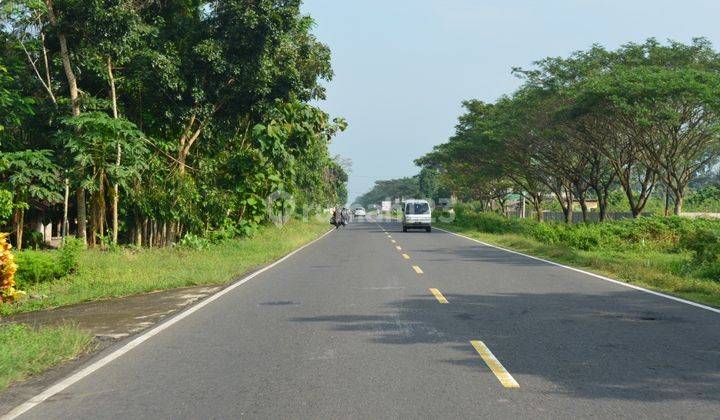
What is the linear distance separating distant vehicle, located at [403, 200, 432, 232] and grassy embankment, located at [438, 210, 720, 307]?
7467 millimetres

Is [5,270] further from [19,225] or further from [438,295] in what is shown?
[19,225]

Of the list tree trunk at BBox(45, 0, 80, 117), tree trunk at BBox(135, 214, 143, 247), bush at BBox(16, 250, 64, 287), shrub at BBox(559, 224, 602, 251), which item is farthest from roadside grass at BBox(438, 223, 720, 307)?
tree trunk at BBox(45, 0, 80, 117)

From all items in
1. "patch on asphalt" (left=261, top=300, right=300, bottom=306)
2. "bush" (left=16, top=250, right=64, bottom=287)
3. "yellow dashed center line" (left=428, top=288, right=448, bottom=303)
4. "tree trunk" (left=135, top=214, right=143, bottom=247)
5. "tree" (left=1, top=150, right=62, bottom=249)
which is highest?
"tree" (left=1, top=150, right=62, bottom=249)

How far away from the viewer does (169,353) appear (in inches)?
287

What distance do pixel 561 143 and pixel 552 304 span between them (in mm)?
28264

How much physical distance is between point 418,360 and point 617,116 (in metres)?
25.6

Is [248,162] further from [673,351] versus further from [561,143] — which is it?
[561,143]

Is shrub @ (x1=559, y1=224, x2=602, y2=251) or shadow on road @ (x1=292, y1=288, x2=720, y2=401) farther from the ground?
shrub @ (x1=559, y1=224, x2=602, y2=251)

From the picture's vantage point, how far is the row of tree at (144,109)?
678 inches

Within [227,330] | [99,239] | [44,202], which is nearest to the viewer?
[227,330]

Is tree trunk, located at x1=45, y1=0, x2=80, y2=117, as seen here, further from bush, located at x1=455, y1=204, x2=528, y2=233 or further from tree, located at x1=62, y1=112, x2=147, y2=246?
bush, located at x1=455, y1=204, x2=528, y2=233

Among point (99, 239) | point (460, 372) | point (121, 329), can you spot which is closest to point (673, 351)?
point (460, 372)

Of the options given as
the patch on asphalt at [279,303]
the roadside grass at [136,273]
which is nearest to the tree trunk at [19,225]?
the roadside grass at [136,273]

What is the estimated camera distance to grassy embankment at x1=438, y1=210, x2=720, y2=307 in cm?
1370
